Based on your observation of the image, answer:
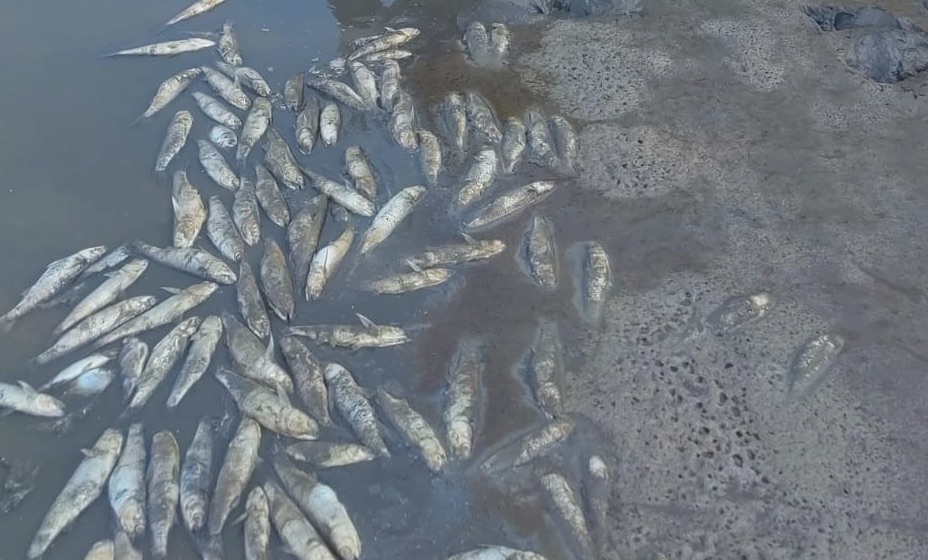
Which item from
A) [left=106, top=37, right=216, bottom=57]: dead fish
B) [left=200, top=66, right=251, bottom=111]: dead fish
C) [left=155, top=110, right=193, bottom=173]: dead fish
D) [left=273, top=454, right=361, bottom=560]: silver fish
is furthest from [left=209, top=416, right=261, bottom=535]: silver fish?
[left=106, top=37, right=216, bottom=57]: dead fish

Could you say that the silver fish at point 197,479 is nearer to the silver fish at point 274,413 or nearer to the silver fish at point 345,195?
the silver fish at point 274,413

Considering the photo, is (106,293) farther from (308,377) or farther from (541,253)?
(541,253)

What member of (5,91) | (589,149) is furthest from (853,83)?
(5,91)

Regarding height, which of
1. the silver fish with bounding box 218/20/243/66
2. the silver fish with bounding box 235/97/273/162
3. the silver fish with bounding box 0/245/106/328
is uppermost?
the silver fish with bounding box 218/20/243/66

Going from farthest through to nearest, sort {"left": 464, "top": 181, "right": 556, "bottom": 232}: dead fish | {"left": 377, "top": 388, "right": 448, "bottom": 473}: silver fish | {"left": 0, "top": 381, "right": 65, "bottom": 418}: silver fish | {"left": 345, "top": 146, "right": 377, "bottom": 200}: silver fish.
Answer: {"left": 345, "top": 146, "right": 377, "bottom": 200}: silver fish, {"left": 464, "top": 181, "right": 556, "bottom": 232}: dead fish, {"left": 0, "top": 381, "right": 65, "bottom": 418}: silver fish, {"left": 377, "top": 388, "right": 448, "bottom": 473}: silver fish

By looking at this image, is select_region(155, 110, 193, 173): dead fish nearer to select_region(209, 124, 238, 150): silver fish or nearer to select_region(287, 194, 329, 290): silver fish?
select_region(209, 124, 238, 150): silver fish

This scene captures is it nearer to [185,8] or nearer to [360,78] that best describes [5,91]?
[185,8]
